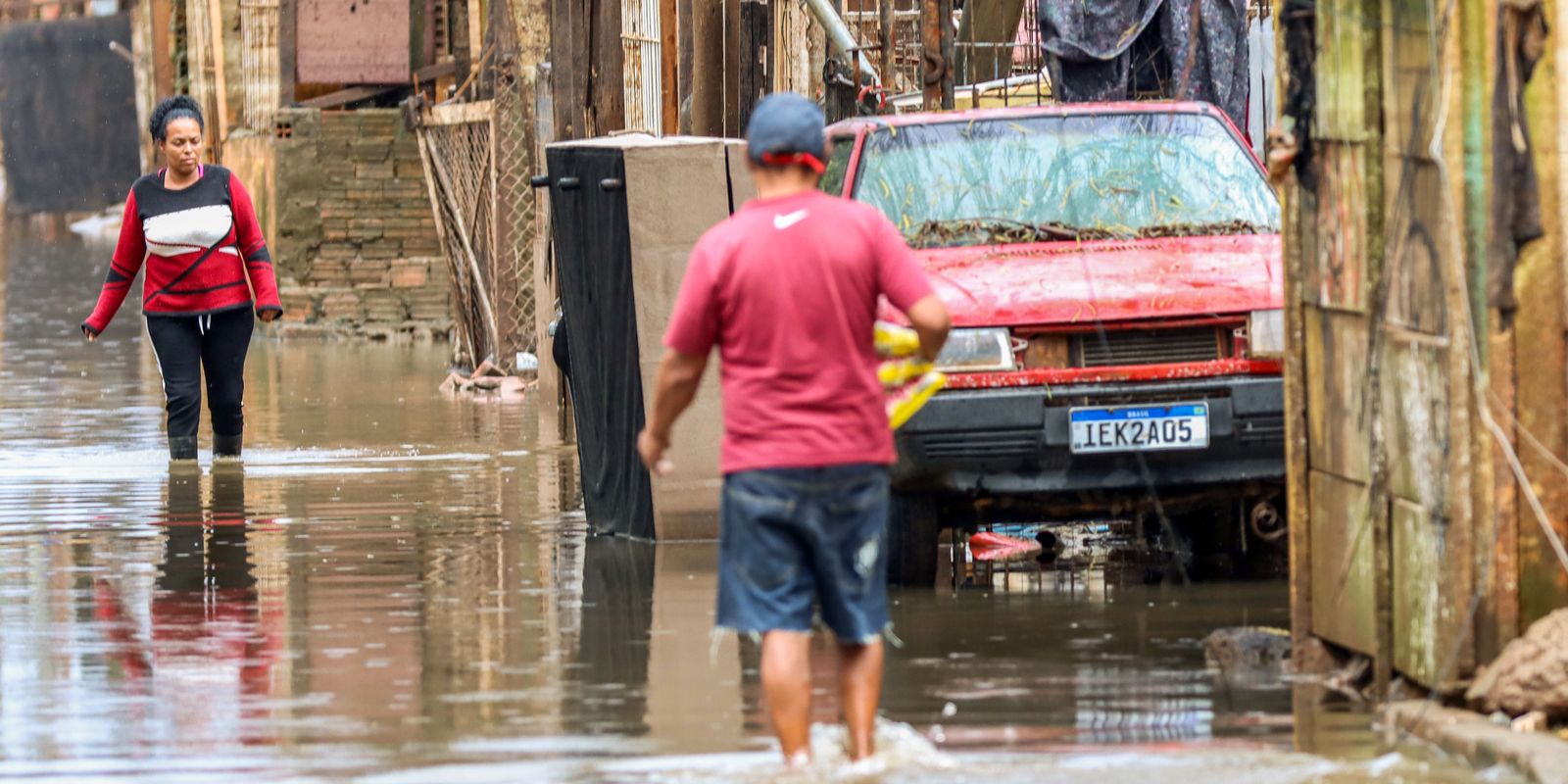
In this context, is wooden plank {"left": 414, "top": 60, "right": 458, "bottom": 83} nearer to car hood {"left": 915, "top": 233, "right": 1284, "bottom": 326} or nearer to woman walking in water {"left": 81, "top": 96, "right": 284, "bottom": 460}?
woman walking in water {"left": 81, "top": 96, "right": 284, "bottom": 460}

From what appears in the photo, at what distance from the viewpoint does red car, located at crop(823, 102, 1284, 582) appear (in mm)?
8516

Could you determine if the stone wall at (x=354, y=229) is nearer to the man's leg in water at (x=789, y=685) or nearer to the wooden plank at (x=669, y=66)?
the wooden plank at (x=669, y=66)

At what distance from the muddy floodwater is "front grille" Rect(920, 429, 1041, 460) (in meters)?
0.51

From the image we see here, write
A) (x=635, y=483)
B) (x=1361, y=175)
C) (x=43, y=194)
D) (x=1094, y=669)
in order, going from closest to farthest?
(x=1361, y=175), (x=1094, y=669), (x=635, y=483), (x=43, y=194)

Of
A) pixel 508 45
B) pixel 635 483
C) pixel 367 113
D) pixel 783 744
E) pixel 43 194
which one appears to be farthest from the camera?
pixel 43 194

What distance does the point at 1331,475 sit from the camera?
22.8 ft

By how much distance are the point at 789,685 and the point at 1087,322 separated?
2.98 meters

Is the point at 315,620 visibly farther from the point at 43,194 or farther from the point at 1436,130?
the point at 43,194

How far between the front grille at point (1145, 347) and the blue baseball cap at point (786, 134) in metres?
2.81

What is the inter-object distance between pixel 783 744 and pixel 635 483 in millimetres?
4535

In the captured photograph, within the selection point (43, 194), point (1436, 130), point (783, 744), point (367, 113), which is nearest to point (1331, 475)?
point (1436, 130)

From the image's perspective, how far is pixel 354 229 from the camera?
27047mm

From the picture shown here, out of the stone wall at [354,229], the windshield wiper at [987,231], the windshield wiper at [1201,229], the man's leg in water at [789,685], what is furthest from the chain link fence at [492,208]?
the man's leg in water at [789,685]

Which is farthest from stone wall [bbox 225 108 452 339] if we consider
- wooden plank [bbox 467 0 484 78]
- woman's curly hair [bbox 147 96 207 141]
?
woman's curly hair [bbox 147 96 207 141]
